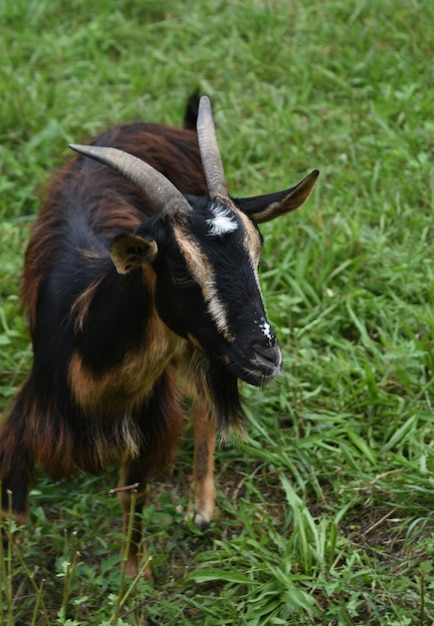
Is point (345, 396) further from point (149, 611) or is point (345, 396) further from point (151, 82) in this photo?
point (151, 82)

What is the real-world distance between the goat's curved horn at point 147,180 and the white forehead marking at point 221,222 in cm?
11

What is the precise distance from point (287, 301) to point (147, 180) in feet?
6.56

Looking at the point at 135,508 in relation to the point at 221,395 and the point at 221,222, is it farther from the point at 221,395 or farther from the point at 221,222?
the point at 221,222

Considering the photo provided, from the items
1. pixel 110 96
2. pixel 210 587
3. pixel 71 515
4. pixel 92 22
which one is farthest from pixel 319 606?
pixel 92 22

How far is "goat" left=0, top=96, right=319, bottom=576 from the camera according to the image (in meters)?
3.56

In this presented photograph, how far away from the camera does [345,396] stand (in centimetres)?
516

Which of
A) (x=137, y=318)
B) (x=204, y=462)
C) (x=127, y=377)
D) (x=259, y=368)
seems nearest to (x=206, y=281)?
(x=259, y=368)

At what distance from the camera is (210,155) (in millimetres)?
4004

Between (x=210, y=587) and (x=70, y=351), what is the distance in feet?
3.66

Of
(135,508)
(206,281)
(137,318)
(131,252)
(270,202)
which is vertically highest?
(270,202)

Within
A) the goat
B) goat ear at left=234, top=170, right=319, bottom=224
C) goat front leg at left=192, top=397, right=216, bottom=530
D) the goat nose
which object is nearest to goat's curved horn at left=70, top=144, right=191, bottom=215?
the goat

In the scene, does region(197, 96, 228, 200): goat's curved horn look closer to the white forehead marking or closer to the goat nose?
the white forehead marking

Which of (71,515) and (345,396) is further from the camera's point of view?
(345,396)

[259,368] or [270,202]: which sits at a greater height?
[270,202]
